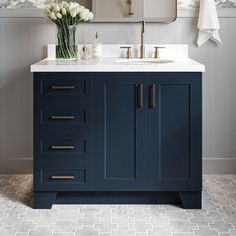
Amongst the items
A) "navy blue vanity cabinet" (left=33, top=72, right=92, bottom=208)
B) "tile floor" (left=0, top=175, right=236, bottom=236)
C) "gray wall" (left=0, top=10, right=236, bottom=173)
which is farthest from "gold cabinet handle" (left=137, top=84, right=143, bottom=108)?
"gray wall" (left=0, top=10, right=236, bottom=173)

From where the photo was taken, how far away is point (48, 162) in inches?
109

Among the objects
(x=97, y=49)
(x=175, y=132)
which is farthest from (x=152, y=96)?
(x=97, y=49)

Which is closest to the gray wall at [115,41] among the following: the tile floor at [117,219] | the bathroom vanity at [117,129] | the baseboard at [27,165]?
the baseboard at [27,165]

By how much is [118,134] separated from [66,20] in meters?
0.82

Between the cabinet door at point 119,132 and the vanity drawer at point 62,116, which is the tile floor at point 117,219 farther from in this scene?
the vanity drawer at point 62,116

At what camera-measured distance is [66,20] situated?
10.2 feet

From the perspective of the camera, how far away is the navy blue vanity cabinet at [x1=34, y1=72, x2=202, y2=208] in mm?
2721

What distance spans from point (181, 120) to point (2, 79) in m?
1.35

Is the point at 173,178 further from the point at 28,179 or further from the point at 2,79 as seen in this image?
the point at 2,79

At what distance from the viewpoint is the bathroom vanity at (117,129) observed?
8.91 feet

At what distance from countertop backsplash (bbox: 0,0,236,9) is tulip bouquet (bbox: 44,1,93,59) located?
0.85 feet

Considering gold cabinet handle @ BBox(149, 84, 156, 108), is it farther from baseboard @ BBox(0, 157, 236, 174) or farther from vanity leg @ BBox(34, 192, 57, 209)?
baseboard @ BBox(0, 157, 236, 174)

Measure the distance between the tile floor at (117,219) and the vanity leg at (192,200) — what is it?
0.14 feet

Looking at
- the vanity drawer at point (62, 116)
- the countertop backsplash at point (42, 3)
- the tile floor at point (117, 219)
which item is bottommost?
the tile floor at point (117, 219)
